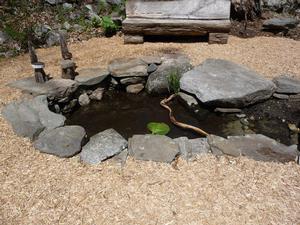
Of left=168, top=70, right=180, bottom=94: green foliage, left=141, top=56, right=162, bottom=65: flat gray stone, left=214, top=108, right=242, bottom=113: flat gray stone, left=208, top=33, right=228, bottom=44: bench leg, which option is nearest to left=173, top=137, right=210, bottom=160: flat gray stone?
left=214, top=108, right=242, bottom=113: flat gray stone

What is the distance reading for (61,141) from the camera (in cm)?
343

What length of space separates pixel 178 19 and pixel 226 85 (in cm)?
195

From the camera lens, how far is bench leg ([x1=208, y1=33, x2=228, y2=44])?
19.0 ft

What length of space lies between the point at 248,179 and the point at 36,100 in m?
2.70

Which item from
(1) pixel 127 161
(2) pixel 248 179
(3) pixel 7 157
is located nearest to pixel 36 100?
(3) pixel 7 157

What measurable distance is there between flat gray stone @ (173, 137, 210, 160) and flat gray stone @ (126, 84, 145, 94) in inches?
69.0

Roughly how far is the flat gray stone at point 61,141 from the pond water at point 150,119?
56cm

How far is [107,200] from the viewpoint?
113 inches

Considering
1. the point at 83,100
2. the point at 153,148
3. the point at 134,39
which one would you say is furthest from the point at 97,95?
the point at 153,148

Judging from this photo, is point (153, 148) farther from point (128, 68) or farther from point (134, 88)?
point (128, 68)

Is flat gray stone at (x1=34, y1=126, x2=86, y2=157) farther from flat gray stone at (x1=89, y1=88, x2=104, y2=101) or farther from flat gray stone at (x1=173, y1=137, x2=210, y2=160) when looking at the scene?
flat gray stone at (x1=89, y1=88, x2=104, y2=101)

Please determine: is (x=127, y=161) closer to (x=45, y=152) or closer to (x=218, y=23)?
(x=45, y=152)

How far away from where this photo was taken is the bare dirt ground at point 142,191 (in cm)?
272

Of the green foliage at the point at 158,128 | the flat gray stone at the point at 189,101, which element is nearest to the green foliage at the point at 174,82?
the flat gray stone at the point at 189,101
